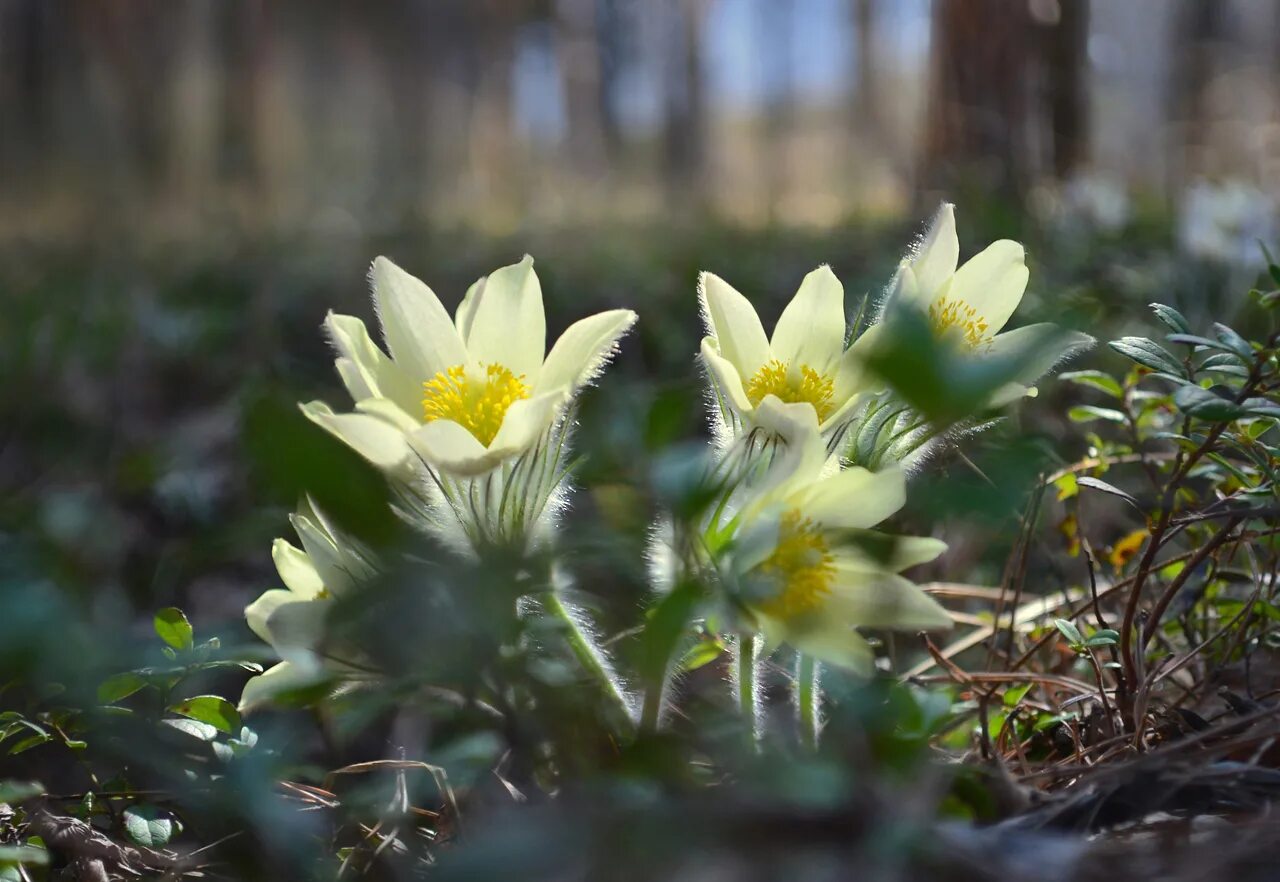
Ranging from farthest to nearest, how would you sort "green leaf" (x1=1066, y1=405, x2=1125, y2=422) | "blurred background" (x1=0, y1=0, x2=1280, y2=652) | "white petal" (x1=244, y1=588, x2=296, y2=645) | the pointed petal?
1. "blurred background" (x1=0, y1=0, x2=1280, y2=652)
2. "green leaf" (x1=1066, y1=405, x2=1125, y2=422)
3. "white petal" (x1=244, y1=588, x2=296, y2=645)
4. the pointed petal

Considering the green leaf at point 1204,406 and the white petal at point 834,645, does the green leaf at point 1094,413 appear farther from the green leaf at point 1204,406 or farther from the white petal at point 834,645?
the white petal at point 834,645

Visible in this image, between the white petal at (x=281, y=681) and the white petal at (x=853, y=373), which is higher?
the white petal at (x=853, y=373)

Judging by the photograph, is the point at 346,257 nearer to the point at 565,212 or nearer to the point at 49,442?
the point at 49,442

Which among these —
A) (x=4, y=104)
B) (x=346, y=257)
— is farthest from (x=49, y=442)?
(x=4, y=104)

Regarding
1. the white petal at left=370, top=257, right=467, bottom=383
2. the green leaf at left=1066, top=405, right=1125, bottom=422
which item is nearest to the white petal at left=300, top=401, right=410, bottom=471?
the white petal at left=370, top=257, right=467, bottom=383

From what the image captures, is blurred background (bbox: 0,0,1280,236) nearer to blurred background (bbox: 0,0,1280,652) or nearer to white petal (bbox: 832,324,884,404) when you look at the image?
blurred background (bbox: 0,0,1280,652)

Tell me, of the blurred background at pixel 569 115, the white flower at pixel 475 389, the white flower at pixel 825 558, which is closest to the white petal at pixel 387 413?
the white flower at pixel 475 389

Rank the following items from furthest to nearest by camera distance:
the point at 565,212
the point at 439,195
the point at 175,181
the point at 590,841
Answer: the point at 439,195
the point at 175,181
the point at 565,212
the point at 590,841
